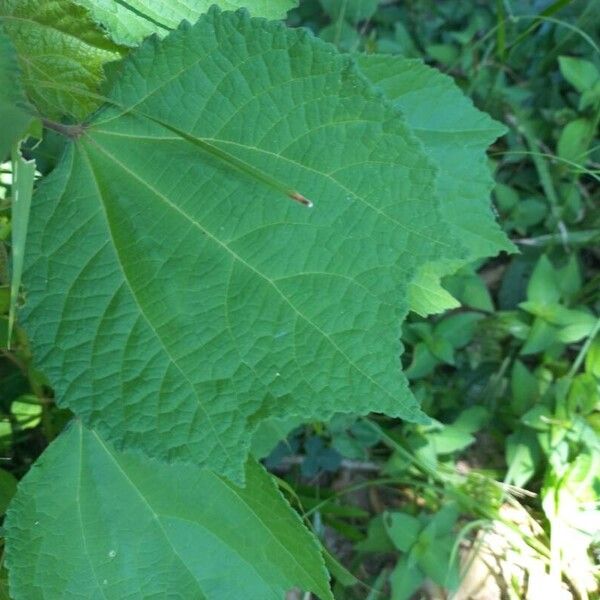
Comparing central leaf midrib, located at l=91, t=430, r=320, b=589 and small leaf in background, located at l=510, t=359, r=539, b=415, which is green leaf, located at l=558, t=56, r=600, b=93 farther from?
central leaf midrib, located at l=91, t=430, r=320, b=589

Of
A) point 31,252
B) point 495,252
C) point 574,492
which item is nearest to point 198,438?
point 31,252

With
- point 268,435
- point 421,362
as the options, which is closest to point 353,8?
point 421,362

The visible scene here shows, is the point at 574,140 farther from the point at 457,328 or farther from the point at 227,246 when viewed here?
the point at 227,246

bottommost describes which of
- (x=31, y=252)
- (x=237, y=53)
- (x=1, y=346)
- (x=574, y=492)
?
(x=574, y=492)

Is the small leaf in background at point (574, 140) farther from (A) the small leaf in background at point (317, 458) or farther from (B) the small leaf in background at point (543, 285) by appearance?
(A) the small leaf in background at point (317, 458)

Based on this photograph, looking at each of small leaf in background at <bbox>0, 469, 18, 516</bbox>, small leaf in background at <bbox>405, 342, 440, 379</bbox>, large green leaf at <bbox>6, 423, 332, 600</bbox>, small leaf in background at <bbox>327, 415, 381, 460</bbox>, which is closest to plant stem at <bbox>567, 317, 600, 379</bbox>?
small leaf in background at <bbox>405, 342, 440, 379</bbox>

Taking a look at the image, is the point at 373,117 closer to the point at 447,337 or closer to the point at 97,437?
the point at 97,437
